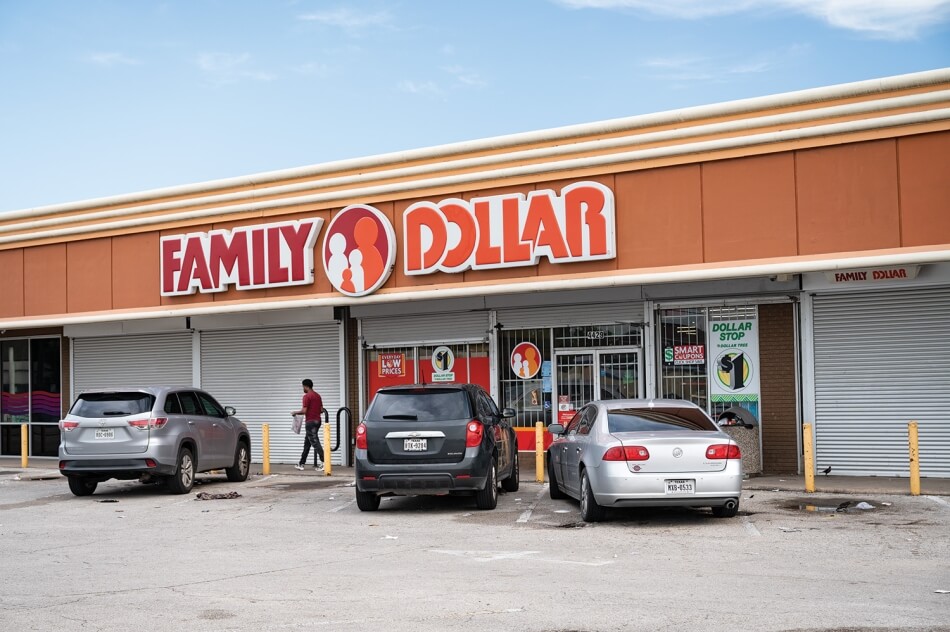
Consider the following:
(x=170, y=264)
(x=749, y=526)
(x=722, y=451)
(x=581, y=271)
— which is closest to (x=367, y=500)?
(x=722, y=451)

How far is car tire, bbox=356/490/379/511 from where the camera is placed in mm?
14280

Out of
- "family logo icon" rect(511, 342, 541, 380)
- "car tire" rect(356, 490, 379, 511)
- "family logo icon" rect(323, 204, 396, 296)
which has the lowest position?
"car tire" rect(356, 490, 379, 511)

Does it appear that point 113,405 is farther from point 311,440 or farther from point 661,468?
point 661,468

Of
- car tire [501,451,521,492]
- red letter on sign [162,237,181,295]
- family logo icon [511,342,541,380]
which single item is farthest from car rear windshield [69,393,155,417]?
family logo icon [511,342,541,380]

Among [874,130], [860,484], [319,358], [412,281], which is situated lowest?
[860,484]

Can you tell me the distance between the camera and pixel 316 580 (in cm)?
930

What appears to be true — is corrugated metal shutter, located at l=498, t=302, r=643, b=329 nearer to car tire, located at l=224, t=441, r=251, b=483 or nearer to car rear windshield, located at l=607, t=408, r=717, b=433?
car tire, located at l=224, t=441, r=251, b=483

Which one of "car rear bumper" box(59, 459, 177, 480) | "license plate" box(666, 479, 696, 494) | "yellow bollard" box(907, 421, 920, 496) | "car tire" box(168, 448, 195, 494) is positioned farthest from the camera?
"car tire" box(168, 448, 195, 494)

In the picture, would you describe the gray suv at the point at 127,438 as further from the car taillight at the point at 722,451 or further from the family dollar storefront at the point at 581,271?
the car taillight at the point at 722,451

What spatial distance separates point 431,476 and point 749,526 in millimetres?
3942

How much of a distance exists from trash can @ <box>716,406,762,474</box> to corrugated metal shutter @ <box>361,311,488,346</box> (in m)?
5.41

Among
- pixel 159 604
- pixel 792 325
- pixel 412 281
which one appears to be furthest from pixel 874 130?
pixel 159 604

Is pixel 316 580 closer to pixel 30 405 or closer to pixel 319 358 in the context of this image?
pixel 319 358

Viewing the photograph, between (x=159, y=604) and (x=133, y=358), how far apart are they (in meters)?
18.5
